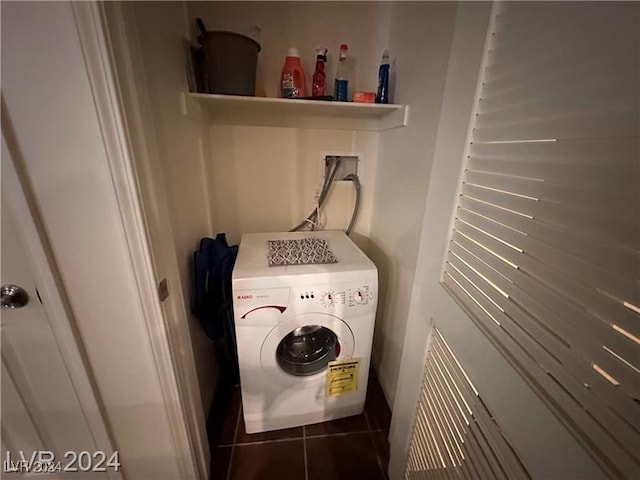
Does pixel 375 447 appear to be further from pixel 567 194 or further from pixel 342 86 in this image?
pixel 342 86

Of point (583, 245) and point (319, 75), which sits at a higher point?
point (319, 75)

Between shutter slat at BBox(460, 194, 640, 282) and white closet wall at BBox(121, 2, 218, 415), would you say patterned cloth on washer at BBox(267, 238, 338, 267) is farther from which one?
shutter slat at BBox(460, 194, 640, 282)

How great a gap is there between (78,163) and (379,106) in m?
1.12

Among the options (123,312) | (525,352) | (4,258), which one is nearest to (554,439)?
(525,352)

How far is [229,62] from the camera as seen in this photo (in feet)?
3.41

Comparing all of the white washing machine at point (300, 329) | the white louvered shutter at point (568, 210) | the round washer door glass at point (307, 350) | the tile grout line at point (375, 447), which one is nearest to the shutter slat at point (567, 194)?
the white louvered shutter at point (568, 210)

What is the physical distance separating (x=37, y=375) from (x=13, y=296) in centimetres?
27

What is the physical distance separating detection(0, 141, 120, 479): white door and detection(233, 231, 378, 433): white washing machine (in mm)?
466

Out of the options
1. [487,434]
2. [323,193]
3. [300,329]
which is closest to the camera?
[487,434]

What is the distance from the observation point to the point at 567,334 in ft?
1.31

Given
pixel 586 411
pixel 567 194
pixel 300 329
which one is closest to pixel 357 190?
pixel 300 329

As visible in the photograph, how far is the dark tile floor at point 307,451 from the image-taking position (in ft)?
3.69

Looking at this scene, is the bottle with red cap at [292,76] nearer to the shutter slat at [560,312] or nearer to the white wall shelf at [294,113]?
the white wall shelf at [294,113]

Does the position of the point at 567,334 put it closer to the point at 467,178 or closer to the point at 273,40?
the point at 467,178
